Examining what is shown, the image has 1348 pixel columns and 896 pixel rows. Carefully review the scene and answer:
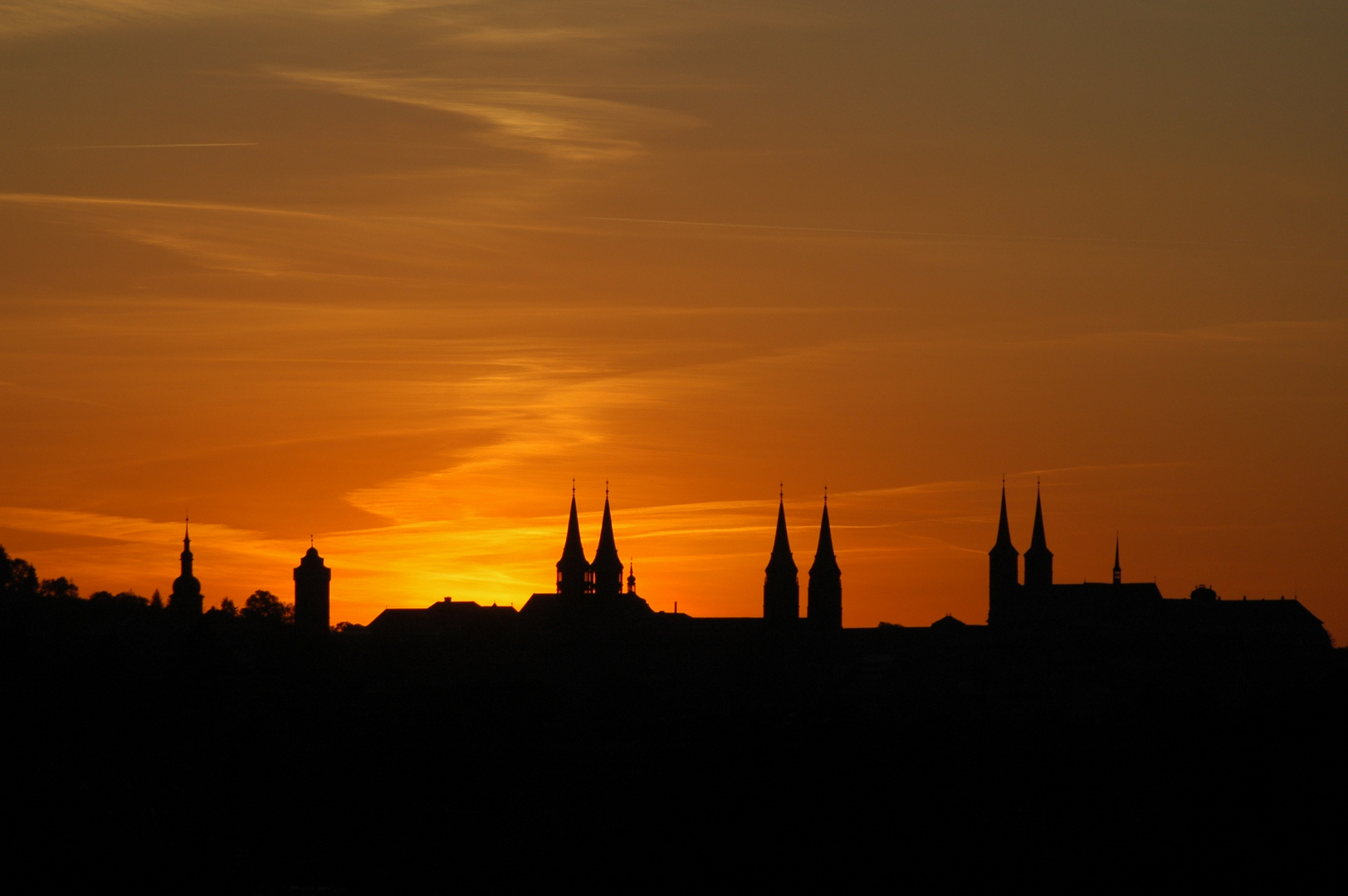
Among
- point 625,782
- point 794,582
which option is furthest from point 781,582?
point 625,782

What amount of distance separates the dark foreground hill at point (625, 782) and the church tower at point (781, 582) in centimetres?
2401

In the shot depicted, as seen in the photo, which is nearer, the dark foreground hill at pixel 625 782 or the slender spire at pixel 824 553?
the dark foreground hill at pixel 625 782

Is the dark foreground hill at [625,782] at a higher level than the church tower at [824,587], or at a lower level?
lower

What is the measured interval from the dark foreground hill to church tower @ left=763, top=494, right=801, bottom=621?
24006mm

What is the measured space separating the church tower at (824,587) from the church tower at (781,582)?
1820mm

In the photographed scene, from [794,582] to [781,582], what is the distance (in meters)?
1.47

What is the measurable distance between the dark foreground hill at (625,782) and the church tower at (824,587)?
25.1m

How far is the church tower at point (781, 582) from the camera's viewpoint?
19050cm

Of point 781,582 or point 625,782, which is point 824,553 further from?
point 625,782

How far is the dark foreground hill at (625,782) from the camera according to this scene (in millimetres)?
88562

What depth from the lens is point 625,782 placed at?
107m

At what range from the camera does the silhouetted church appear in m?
191

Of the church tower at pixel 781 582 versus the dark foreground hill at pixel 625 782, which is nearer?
the dark foreground hill at pixel 625 782

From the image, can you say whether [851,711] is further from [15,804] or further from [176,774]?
[15,804]
